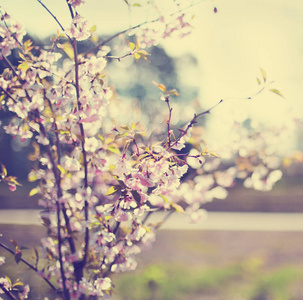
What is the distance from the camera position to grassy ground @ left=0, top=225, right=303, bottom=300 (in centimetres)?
368

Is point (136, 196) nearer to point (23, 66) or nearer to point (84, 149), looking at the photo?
point (84, 149)

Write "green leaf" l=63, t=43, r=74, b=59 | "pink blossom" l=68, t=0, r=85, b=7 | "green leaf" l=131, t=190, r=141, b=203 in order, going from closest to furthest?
"green leaf" l=131, t=190, r=141, b=203
"pink blossom" l=68, t=0, r=85, b=7
"green leaf" l=63, t=43, r=74, b=59

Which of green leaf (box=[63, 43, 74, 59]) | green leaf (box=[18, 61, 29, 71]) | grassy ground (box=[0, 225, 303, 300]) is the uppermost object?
green leaf (box=[63, 43, 74, 59])

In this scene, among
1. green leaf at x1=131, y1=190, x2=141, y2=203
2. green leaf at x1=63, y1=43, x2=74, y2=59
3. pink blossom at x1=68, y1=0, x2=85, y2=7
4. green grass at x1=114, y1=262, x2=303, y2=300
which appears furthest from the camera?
green grass at x1=114, y1=262, x2=303, y2=300

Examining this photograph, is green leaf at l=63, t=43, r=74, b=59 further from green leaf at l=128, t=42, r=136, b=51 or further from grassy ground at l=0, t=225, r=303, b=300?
grassy ground at l=0, t=225, r=303, b=300

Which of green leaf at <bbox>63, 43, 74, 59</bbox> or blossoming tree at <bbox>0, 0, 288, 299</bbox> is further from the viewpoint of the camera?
green leaf at <bbox>63, 43, 74, 59</bbox>

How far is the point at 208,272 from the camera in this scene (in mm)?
4266

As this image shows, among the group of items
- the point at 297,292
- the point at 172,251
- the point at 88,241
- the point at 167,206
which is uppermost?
the point at 167,206

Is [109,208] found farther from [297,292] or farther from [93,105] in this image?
[297,292]

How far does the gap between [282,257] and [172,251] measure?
5.08ft

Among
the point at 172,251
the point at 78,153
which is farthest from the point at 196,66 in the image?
the point at 78,153

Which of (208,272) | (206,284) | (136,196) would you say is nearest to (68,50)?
(136,196)

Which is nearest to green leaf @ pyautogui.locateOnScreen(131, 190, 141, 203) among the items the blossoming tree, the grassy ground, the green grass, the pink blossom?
the blossoming tree

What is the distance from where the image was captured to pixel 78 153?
5.32ft
